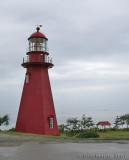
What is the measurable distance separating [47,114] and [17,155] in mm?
12147

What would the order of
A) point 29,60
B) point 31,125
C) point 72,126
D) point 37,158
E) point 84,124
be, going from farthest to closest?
1. point 84,124
2. point 72,126
3. point 29,60
4. point 31,125
5. point 37,158

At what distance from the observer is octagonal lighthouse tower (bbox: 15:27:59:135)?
824 inches

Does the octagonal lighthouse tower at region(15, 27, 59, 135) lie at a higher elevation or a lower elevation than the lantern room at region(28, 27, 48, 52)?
lower

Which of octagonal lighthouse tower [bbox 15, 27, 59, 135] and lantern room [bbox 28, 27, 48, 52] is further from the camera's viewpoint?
lantern room [bbox 28, 27, 48, 52]

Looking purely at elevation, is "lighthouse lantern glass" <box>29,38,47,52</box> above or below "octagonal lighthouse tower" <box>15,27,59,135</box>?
above

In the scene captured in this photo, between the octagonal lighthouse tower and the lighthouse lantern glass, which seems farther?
the lighthouse lantern glass

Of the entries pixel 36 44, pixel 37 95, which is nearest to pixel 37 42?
pixel 36 44

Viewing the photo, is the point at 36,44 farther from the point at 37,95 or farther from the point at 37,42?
the point at 37,95

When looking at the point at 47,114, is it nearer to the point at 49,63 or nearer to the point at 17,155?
the point at 49,63

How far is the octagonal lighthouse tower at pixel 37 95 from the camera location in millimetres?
20938

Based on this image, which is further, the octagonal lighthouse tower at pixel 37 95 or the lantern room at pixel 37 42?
the lantern room at pixel 37 42

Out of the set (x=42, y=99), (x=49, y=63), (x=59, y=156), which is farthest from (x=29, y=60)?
(x=59, y=156)

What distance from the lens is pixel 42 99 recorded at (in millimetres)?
21359

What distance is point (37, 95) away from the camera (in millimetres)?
21516
